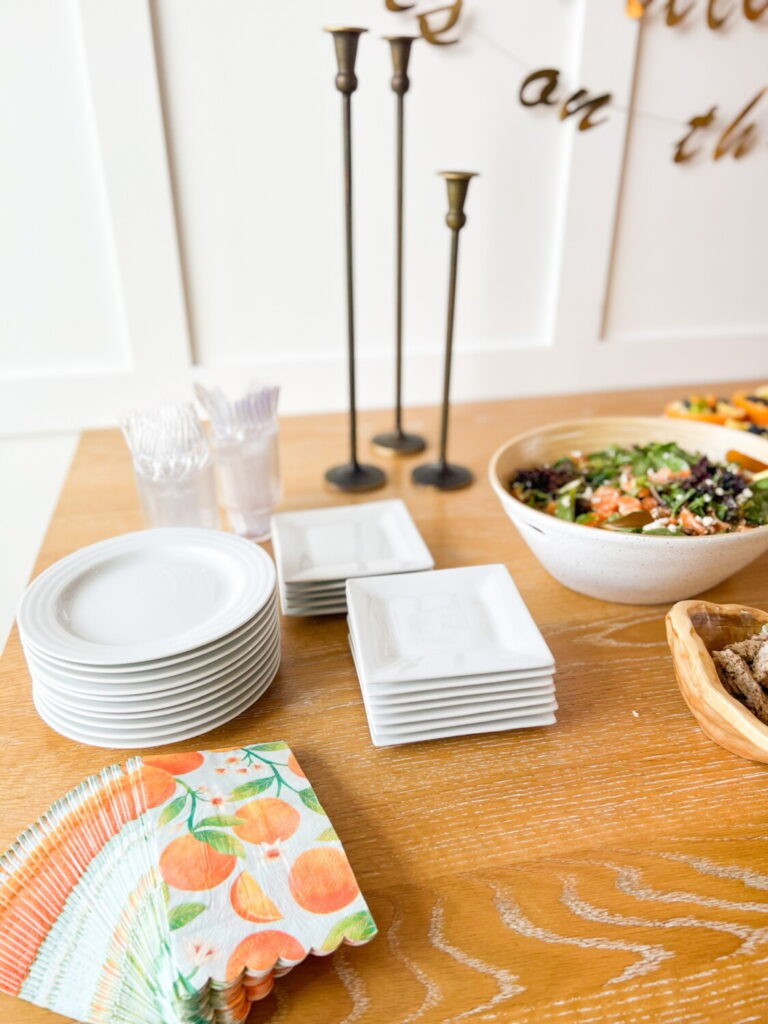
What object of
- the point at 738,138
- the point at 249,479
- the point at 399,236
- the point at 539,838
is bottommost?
the point at 539,838

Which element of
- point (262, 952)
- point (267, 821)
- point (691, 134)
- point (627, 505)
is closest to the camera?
point (262, 952)

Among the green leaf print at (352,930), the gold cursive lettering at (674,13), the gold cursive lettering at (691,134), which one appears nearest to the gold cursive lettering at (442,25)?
the gold cursive lettering at (674,13)

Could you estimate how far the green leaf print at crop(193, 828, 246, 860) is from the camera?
0.60 m

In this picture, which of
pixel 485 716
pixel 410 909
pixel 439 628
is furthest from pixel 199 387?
pixel 410 909

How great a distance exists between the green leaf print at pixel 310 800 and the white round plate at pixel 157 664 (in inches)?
6.2

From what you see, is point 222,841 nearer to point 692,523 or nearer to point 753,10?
point 692,523

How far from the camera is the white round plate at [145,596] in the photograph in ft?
2.39

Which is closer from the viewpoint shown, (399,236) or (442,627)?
(442,627)

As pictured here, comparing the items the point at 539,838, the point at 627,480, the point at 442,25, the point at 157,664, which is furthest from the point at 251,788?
the point at 442,25

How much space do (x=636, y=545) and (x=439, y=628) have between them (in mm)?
Result: 236

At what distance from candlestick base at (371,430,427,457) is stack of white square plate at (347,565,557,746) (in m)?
0.59

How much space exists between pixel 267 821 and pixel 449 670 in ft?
0.70

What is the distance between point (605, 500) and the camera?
97cm

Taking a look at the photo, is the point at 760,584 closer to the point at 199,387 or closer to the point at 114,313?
the point at 199,387
